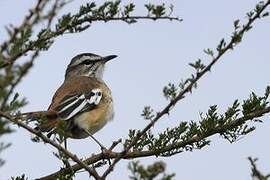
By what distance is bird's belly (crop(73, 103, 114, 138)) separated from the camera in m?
7.57

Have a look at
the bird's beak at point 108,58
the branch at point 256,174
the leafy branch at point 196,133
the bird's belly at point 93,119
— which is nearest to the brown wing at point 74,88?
the bird's belly at point 93,119

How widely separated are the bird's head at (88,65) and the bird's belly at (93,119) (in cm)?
151

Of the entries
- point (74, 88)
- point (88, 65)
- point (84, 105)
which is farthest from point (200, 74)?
point (88, 65)

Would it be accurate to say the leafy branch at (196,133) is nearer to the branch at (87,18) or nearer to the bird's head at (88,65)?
the branch at (87,18)

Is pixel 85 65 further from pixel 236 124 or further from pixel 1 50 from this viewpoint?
pixel 1 50

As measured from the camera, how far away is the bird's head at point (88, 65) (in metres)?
9.76

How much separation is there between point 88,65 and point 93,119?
225 centimetres

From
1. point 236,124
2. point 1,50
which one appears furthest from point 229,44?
point 236,124

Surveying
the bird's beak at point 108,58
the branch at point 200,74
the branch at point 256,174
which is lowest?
the branch at point 256,174

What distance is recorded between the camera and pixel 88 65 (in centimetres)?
994

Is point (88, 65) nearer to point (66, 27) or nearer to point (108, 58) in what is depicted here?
point (108, 58)

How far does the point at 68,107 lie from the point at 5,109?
13.0 feet

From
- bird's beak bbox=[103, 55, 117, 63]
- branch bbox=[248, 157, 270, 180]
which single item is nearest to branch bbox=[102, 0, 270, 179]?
branch bbox=[248, 157, 270, 180]

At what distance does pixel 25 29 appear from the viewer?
3314 millimetres
